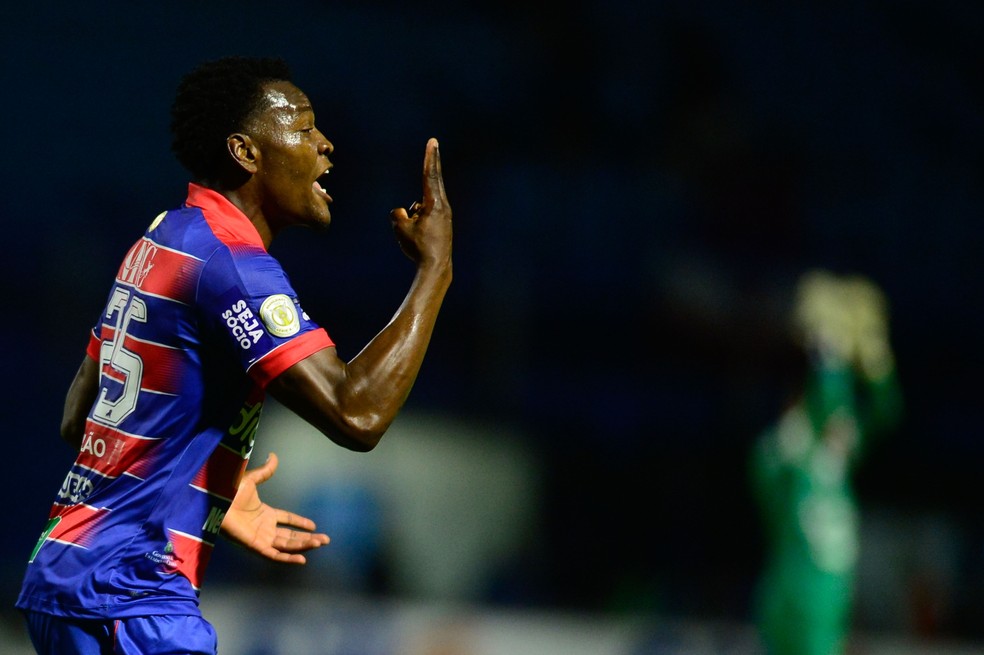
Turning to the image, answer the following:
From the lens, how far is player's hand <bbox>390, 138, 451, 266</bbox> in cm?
267

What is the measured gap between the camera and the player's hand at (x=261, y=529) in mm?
2934

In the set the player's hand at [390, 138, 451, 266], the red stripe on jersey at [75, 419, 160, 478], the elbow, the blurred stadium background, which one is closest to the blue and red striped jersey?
the red stripe on jersey at [75, 419, 160, 478]

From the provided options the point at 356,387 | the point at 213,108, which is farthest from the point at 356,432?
the point at 213,108

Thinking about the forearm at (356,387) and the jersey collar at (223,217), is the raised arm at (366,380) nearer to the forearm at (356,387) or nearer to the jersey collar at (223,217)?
the forearm at (356,387)

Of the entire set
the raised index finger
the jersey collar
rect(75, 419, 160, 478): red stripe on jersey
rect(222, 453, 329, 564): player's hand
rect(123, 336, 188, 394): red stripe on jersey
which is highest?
the raised index finger

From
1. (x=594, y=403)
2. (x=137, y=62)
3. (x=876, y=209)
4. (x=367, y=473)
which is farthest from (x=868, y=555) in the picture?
(x=137, y=62)

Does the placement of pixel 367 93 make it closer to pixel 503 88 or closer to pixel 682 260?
pixel 503 88

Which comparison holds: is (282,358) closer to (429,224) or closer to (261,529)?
(429,224)

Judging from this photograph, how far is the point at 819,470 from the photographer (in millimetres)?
7547

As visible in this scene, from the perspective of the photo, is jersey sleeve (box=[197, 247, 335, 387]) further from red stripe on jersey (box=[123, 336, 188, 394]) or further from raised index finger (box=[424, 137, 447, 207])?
raised index finger (box=[424, 137, 447, 207])

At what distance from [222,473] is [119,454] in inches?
8.5

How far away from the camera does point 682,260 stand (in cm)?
1089

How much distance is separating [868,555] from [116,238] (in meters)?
6.52

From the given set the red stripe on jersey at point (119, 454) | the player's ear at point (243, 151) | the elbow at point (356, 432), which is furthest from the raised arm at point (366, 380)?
the player's ear at point (243, 151)
